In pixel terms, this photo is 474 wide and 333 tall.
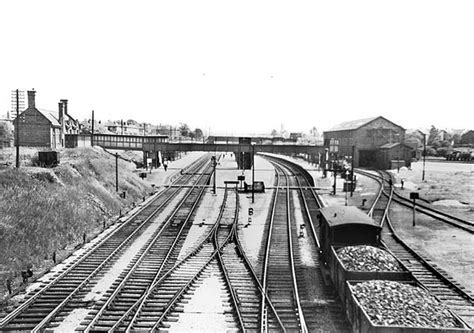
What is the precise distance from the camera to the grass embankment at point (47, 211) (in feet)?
55.8

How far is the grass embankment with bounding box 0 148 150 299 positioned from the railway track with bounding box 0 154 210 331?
1.33m

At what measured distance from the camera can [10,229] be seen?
17672mm

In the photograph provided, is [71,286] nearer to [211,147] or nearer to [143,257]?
[143,257]

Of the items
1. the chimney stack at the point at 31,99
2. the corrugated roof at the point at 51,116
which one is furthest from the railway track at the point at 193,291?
the chimney stack at the point at 31,99

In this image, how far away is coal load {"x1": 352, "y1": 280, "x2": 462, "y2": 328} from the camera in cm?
881

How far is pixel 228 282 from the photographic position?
1498cm

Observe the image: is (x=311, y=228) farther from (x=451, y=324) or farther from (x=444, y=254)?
(x=451, y=324)

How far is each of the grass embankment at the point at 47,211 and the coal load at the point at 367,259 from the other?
38.0 ft

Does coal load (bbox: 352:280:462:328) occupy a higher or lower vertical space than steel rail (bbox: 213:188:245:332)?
higher

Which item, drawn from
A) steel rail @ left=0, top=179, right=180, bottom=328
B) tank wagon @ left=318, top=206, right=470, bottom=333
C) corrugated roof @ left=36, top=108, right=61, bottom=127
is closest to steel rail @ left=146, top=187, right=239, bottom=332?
tank wagon @ left=318, top=206, right=470, bottom=333

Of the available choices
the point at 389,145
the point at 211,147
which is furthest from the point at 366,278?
the point at 389,145

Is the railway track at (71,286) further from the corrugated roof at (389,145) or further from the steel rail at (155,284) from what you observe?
the corrugated roof at (389,145)

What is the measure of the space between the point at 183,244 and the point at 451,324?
14180 mm

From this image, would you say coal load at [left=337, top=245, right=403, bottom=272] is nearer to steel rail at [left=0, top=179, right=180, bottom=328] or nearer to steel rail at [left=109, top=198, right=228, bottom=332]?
steel rail at [left=109, top=198, right=228, bottom=332]
